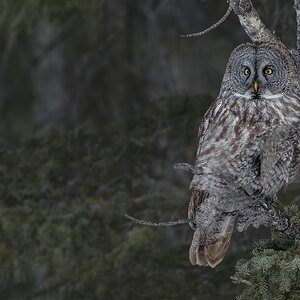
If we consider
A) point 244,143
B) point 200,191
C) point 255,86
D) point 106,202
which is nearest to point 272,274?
point 244,143

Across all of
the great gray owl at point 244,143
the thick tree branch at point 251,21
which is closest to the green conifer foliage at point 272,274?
the great gray owl at point 244,143

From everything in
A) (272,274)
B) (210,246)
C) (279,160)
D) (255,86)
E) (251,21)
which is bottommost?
(210,246)

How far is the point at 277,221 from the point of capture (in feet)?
14.3

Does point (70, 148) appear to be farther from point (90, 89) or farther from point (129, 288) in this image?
point (90, 89)

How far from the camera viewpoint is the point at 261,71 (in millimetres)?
5281

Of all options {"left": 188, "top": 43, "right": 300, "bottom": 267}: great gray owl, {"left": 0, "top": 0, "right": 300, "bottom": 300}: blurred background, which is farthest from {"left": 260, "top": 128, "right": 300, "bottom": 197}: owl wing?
{"left": 0, "top": 0, "right": 300, "bottom": 300}: blurred background

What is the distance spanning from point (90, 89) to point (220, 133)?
14.4 ft

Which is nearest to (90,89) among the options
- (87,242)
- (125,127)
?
(125,127)

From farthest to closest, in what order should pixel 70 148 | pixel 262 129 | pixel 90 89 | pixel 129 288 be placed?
pixel 90 89 < pixel 70 148 < pixel 129 288 < pixel 262 129

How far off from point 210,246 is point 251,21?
1.37m

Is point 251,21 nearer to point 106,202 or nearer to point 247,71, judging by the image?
point 247,71

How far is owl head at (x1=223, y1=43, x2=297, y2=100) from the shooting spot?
16.8ft

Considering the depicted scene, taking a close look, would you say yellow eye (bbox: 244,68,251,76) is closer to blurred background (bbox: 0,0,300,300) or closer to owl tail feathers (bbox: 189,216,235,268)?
blurred background (bbox: 0,0,300,300)

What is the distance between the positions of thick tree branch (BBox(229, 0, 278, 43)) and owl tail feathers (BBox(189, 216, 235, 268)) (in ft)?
3.62
